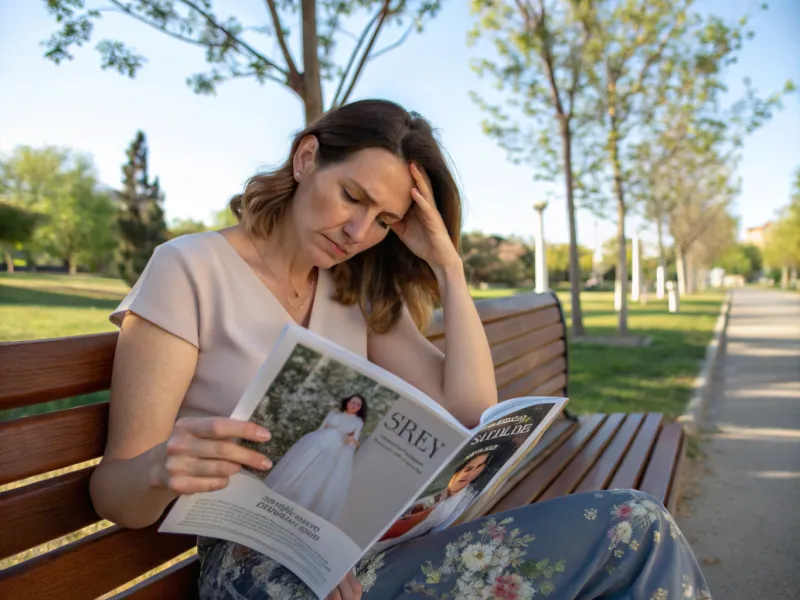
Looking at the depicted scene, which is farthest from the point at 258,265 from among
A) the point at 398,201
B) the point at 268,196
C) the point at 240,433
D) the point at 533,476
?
the point at 533,476

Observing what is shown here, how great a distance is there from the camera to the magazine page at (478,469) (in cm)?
147

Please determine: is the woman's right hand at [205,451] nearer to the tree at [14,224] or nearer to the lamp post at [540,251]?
the lamp post at [540,251]

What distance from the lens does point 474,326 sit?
2.04m

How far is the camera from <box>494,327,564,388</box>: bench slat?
328cm

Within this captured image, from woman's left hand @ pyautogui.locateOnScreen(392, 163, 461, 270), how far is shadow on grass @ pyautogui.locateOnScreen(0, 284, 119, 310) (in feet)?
55.6

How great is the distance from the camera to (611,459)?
10.4 feet

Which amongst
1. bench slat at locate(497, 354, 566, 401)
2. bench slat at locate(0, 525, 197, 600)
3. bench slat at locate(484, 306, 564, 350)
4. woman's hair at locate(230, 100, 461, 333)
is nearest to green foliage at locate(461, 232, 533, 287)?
bench slat at locate(497, 354, 566, 401)

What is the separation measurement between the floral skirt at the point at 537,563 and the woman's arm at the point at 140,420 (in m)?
0.26

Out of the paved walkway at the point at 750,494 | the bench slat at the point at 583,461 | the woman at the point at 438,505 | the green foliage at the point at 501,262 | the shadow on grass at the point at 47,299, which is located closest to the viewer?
the woman at the point at 438,505

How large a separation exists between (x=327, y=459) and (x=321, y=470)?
28mm

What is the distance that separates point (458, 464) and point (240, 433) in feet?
1.73

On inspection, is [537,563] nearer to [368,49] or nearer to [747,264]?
[368,49]

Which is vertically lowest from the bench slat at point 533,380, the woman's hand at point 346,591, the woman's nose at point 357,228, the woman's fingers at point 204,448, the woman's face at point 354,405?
the woman's hand at point 346,591

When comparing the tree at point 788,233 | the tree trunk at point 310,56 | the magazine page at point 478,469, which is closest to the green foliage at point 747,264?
the tree at point 788,233
